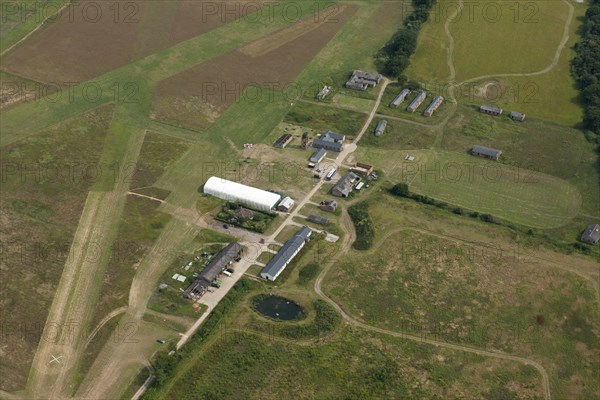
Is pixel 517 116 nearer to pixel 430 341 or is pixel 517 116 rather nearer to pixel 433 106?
pixel 433 106

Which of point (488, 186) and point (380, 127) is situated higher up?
point (380, 127)

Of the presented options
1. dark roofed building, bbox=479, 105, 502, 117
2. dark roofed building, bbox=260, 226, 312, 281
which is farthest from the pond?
dark roofed building, bbox=479, 105, 502, 117

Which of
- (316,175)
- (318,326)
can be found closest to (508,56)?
(316,175)

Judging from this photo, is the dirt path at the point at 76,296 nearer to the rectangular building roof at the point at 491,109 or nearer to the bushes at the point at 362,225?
the bushes at the point at 362,225

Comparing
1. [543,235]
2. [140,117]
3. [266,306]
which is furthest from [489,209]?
[140,117]

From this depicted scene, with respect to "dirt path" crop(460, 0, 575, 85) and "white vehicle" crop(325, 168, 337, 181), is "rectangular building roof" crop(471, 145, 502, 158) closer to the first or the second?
"white vehicle" crop(325, 168, 337, 181)

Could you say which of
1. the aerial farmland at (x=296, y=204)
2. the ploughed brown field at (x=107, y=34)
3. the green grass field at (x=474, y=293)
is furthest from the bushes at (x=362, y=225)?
the ploughed brown field at (x=107, y=34)

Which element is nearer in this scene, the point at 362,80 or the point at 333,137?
the point at 333,137
